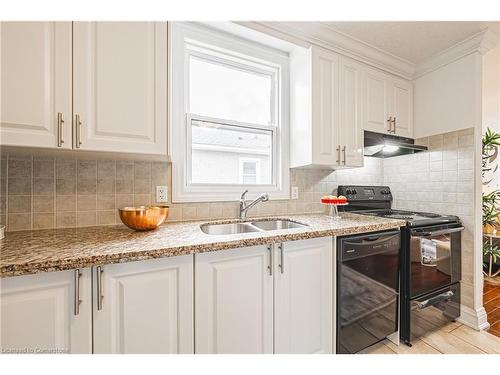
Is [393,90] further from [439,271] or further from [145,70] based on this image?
[145,70]

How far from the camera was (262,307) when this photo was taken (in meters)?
1.24

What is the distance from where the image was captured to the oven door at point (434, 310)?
5.74ft

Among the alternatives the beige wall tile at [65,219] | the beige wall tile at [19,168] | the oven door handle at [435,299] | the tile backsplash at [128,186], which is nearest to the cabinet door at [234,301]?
the tile backsplash at [128,186]

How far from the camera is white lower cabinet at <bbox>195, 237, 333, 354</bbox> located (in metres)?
1.12

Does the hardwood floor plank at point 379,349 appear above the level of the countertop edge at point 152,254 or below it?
below

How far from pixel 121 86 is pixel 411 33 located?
2.21 meters

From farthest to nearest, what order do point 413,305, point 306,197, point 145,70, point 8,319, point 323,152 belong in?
point 306,197 < point 323,152 < point 413,305 < point 145,70 < point 8,319

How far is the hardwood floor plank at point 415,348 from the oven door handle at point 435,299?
26cm

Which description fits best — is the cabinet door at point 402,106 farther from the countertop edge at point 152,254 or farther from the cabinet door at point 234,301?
the cabinet door at point 234,301

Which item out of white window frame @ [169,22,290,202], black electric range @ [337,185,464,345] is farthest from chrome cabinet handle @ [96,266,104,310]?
black electric range @ [337,185,464,345]

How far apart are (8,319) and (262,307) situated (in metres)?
1.04

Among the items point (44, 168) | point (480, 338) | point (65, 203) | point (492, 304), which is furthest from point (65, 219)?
point (492, 304)

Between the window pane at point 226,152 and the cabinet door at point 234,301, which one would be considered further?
the window pane at point 226,152
